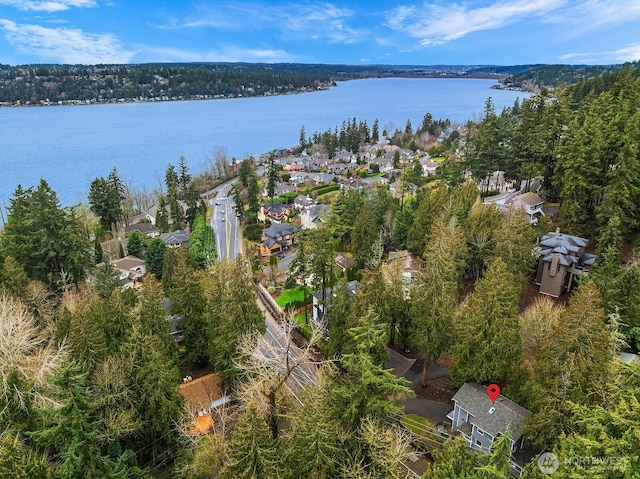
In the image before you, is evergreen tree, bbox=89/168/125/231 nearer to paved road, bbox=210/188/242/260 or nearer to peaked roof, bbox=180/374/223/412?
paved road, bbox=210/188/242/260

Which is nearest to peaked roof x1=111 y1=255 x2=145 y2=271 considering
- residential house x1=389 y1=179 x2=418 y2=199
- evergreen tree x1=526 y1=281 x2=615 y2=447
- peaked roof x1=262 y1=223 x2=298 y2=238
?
peaked roof x1=262 y1=223 x2=298 y2=238

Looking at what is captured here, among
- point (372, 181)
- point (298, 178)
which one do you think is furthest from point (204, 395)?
point (298, 178)

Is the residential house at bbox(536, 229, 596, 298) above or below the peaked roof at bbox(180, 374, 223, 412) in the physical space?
above

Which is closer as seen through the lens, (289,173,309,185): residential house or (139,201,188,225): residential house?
(139,201,188,225): residential house

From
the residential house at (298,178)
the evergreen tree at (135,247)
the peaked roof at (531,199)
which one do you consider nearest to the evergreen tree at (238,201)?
the evergreen tree at (135,247)

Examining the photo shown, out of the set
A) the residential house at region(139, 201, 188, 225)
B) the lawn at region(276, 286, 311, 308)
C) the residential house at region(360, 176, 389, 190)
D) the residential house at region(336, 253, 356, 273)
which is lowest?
the residential house at region(139, 201, 188, 225)

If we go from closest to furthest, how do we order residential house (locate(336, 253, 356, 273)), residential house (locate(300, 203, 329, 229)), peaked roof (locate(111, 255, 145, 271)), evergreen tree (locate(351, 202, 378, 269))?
evergreen tree (locate(351, 202, 378, 269)) → residential house (locate(336, 253, 356, 273)) → peaked roof (locate(111, 255, 145, 271)) → residential house (locate(300, 203, 329, 229))

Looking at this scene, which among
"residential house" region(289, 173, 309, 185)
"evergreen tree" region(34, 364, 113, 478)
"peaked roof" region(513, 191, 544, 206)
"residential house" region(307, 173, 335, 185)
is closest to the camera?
"evergreen tree" region(34, 364, 113, 478)

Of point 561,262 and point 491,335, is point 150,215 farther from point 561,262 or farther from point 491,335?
point 491,335
